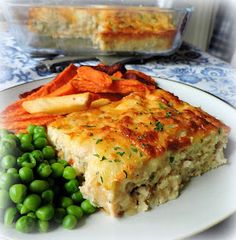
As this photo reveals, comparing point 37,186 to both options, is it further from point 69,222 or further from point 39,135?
point 39,135

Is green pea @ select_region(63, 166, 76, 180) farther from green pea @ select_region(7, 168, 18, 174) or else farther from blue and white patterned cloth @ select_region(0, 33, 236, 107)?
blue and white patterned cloth @ select_region(0, 33, 236, 107)

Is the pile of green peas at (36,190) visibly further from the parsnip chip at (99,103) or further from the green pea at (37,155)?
the parsnip chip at (99,103)

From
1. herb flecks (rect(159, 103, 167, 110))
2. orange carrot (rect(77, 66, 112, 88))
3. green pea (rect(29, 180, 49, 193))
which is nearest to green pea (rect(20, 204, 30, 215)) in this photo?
green pea (rect(29, 180, 49, 193))

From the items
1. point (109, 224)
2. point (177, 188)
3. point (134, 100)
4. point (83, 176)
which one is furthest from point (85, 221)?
point (134, 100)

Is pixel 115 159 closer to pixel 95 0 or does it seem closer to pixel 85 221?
pixel 85 221

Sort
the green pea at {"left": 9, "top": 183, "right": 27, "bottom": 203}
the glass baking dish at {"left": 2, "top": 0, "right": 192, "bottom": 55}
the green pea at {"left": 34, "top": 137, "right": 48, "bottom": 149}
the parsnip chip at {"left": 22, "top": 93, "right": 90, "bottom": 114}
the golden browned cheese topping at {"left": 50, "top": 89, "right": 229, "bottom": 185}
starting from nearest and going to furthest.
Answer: the green pea at {"left": 9, "top": 183, "right": 27, "bottom": 203} < the golden browned cheese topping at {"left": 50, "top": 89, "right": 229, "bottom": 185} < the green pea at {"left": 34, "top": 137, "right": 48, "bottom": 149} < the parsnip chip at {"left": 22, "top": 93, "right": 90, "bottom": 114} < the glass baking dish at {"left": 2, "top": 0, "right": 192, "bottom": 55}

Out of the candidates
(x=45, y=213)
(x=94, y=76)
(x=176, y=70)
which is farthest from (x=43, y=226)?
(x=176, y=70)
